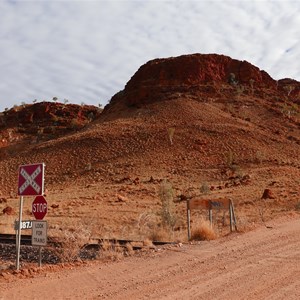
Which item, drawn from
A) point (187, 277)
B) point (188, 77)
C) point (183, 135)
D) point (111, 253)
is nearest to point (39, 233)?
point (111, 253)

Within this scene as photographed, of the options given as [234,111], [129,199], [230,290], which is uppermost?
[234,111]

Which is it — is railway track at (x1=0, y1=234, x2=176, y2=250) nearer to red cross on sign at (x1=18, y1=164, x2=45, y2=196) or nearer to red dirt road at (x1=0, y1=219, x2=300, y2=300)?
red dirt road at (x1=0, y1=219, x2=300, y2=300)

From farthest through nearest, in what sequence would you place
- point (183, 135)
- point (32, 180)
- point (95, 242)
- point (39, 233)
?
point (183, 135) → point (95, 242) → point (32, 180) → point (39, 233)

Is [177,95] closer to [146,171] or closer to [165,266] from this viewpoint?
[146,171]

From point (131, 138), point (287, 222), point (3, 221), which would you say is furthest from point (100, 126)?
point (287, 222)

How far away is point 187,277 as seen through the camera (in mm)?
8344

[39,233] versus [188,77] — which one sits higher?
[188,77]

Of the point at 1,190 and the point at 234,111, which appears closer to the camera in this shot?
the point at 1,190

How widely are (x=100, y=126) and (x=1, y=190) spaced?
20.5 m

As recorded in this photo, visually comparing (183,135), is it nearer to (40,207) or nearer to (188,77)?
(188,77)

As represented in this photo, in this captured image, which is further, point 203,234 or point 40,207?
point 203,234

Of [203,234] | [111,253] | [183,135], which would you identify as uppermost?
[183,135]

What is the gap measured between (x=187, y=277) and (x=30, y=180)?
3.84 m

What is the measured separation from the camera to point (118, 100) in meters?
83.1
